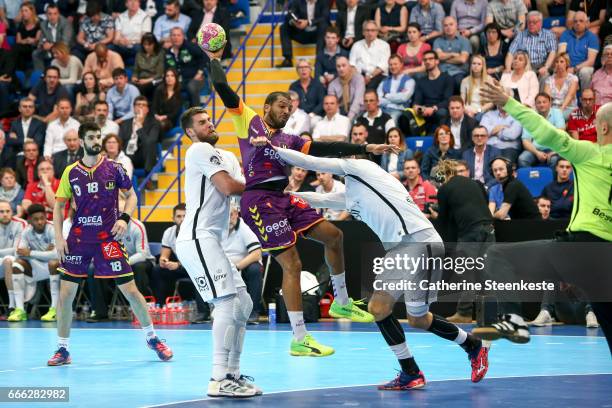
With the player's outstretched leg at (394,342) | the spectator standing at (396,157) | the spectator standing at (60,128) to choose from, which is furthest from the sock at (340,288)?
the spectator standing at (60,128)

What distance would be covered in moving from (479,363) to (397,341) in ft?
2.59

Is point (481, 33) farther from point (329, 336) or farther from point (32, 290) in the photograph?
point (32, 290)

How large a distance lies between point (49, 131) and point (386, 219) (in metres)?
11.9

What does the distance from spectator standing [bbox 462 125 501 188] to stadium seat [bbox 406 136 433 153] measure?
36.9 inches

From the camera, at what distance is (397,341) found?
28.6 feet

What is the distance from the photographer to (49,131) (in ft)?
63.0

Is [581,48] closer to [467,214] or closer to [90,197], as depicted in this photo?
[467,214]

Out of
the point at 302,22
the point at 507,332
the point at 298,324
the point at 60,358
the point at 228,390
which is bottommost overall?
the point at 60,358

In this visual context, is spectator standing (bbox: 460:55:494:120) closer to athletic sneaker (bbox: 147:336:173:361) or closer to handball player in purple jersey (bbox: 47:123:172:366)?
handball player in purple jersey (bbox: 47:123:172:366)

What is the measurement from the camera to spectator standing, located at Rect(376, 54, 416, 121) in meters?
17.5

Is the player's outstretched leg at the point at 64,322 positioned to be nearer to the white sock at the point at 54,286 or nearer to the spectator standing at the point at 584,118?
the white sock at the point at 54,286

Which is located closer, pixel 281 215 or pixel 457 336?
pixel 457 336

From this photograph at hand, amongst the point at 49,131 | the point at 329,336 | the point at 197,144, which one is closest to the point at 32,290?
the point at 49,131

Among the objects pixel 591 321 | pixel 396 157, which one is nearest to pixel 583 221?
pixel 591 321
